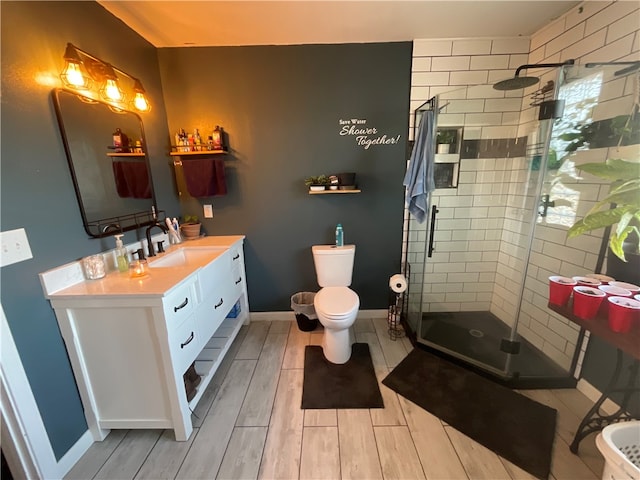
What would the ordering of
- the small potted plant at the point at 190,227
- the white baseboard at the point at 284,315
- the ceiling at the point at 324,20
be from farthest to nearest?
the white baseboard at the point at 284,315
the small potted plant at the point at 190,227
the ceiling at the point at 324,20

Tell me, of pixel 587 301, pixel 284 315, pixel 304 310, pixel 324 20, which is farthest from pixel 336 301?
pixel 324 20

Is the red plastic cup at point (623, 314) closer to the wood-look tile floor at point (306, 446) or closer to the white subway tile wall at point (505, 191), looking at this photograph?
the white subway tile wall at point (505, 191)

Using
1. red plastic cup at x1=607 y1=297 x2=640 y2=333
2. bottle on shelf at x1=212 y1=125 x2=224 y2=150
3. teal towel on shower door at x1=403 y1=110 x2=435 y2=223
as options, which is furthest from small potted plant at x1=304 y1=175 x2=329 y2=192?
red plastic cup at x1=607 y1=297 x2=640 y2=333

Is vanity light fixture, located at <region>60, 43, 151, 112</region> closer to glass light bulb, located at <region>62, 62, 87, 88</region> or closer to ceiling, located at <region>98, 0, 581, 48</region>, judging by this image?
glass light bulb, located at <region>62, 62, 87, 88</region>

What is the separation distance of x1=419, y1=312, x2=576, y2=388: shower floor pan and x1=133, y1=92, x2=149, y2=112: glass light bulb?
287 cm

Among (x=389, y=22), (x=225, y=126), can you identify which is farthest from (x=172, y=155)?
(x=389, y=22)

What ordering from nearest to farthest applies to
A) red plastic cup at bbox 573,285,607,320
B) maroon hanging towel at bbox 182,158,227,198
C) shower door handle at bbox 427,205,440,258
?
red plastic cup at bbox 573,285,607,320
shower door handle at bbox 427,205,440,258
maroon hanging towel at bbox 182,158,227,198

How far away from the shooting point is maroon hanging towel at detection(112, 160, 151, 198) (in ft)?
5.66

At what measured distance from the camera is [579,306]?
1275 mm

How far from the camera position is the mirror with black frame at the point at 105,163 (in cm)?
141

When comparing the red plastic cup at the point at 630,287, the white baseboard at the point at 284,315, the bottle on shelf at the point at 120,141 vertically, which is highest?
the bottle on shelf at the point at 120,141

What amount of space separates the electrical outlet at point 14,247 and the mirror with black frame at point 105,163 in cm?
32

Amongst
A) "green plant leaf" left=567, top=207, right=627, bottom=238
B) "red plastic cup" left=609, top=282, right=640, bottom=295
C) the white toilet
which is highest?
"green plant leaf" left=567, top=207, right=627, bottom=238

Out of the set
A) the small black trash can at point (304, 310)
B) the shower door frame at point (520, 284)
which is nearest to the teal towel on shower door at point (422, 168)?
the shower door frame at point (520, 284)
